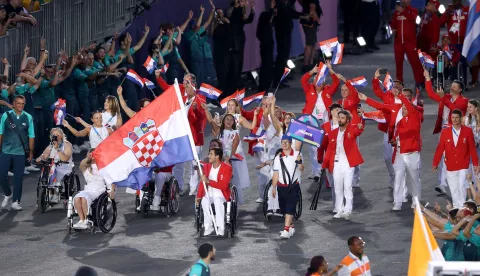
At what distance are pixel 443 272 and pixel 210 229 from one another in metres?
8.96

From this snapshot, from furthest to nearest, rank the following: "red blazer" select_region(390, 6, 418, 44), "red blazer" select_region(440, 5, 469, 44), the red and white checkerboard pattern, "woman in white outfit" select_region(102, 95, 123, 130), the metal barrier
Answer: "red blazer" select_region(440, 5, 469, 44) < "red blazer" select_region(390, 6, 418, 44) < the metal barrier < "woman in white outfit" select_region(102, 95, 123, 130) < the red and white checkerboard pattern

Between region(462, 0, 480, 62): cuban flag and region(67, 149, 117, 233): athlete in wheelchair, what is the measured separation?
11007 millimetres

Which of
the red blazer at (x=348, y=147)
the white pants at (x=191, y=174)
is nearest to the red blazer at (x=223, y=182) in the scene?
the red blazer at (x=348, y=147)

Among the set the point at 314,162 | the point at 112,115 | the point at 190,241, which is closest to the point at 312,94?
the point at 314,162

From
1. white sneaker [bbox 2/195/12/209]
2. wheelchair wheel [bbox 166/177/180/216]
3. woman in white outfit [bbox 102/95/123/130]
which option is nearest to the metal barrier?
woman in white outfit [bbox 102/95/123/130]

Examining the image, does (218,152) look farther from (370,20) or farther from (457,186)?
(370,20)

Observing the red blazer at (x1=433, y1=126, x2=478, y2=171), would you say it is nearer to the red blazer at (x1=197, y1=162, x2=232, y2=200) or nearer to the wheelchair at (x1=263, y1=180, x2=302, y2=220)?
the wheelchair at (x1=263, y1=180, x2=302, y2=220)

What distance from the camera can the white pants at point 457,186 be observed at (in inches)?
824

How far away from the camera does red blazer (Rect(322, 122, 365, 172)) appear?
830 inches

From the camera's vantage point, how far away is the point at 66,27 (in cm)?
2780

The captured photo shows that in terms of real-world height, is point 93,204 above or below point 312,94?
below

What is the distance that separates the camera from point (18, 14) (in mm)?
26109

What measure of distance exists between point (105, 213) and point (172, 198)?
1671 mm

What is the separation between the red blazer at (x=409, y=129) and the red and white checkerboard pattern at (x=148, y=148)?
4.48m
